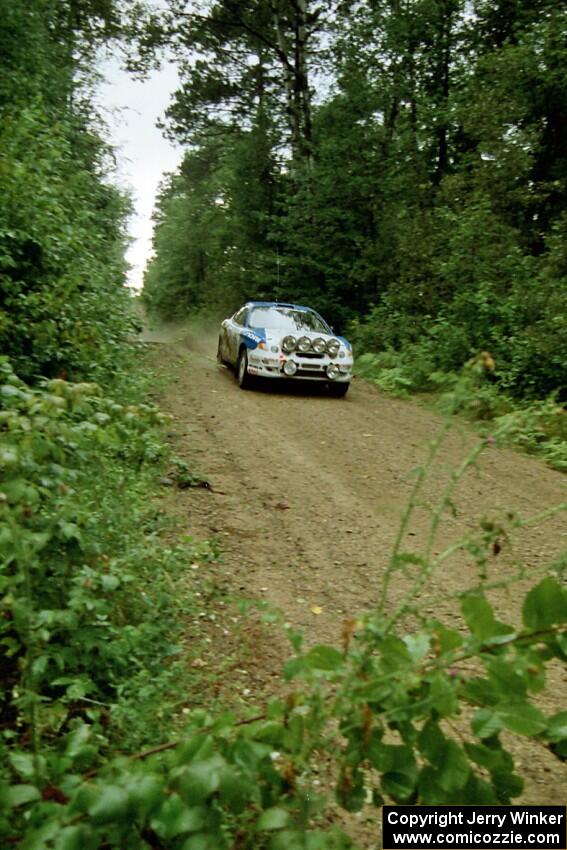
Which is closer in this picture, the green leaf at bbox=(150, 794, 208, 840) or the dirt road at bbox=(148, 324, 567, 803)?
the green leaf at bbox=(150, 794, 208, 840)

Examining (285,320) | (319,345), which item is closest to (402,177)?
(285,320)

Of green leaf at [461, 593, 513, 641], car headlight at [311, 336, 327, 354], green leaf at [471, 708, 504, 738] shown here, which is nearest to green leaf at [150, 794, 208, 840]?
green leaf at [471, 708, 504, 738]

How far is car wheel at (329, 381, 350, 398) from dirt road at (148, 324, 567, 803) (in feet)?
3.15

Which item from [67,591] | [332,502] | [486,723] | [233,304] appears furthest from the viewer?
[233,304]

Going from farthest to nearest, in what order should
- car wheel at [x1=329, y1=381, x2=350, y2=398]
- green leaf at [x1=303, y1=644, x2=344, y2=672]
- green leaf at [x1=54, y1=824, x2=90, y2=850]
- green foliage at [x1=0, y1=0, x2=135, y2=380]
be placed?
1. car wheel at [x1=329, y1=381, x2=350, y2=398]
2. green foliage at [x1=0, y1=0, x2=135, y2=380]
3. green leaf at [x1=303, y1=644, x2=344, y2=672]
4. green leaf at [x1=54, y1=824, x2=90, y2=850]

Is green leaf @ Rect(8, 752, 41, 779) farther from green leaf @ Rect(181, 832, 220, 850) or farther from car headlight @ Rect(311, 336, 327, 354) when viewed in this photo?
car headlight @ Rect(311, 336, 327, 354)

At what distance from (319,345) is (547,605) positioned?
1069 cm

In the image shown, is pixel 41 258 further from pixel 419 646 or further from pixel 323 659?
pixel 419 646

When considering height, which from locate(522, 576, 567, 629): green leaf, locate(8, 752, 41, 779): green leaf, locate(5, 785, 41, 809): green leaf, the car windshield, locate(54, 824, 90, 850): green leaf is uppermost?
the car windshield

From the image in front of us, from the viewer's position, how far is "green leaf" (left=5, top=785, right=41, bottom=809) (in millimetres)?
1646

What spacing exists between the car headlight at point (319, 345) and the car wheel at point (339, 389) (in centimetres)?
74

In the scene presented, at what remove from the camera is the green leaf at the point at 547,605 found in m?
1.67

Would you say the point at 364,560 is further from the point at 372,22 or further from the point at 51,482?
the point at 372,22

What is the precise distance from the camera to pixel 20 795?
1666mm
